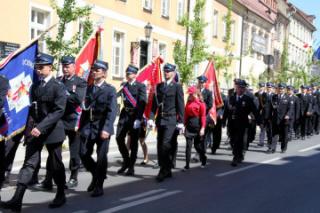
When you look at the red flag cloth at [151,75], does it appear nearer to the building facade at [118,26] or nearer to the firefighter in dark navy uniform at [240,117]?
the firefighter in dark navy uniform at [240,117]

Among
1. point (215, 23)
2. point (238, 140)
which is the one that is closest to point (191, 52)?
point (238, 140)

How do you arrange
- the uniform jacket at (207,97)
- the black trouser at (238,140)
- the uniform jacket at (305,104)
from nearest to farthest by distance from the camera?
the black trouser at (238,140) < the uniform jacket at (207,97) < the uniform jacket at (305,104)

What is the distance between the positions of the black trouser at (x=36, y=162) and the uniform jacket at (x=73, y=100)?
4.56 ft

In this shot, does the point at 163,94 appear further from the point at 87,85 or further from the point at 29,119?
the point at 29,119

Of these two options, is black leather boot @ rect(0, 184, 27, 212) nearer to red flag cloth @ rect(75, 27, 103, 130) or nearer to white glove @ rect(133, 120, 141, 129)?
red flag cloth @ rect(75, 27, 103, 130)

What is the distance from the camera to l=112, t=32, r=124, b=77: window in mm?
24516

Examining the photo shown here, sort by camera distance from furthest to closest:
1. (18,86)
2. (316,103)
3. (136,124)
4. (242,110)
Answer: (316,103) → (242,110) → (136,124) → (18,86)

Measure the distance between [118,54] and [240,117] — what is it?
1282 centimetres

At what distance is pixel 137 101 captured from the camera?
10.3m

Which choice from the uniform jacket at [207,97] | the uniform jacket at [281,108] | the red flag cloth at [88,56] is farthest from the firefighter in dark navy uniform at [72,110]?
the uniform jacket at [281,108]

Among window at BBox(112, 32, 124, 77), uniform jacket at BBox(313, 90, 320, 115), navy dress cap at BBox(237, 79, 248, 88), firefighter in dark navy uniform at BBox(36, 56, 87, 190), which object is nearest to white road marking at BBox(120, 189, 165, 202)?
firefighter in dark navy uniform at BBox(36, 56, 87, 190)

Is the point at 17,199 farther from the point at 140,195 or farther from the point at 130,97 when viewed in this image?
the point at 130,97

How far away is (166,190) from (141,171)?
2014 millimetres

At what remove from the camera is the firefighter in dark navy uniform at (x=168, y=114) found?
32.7 ft
